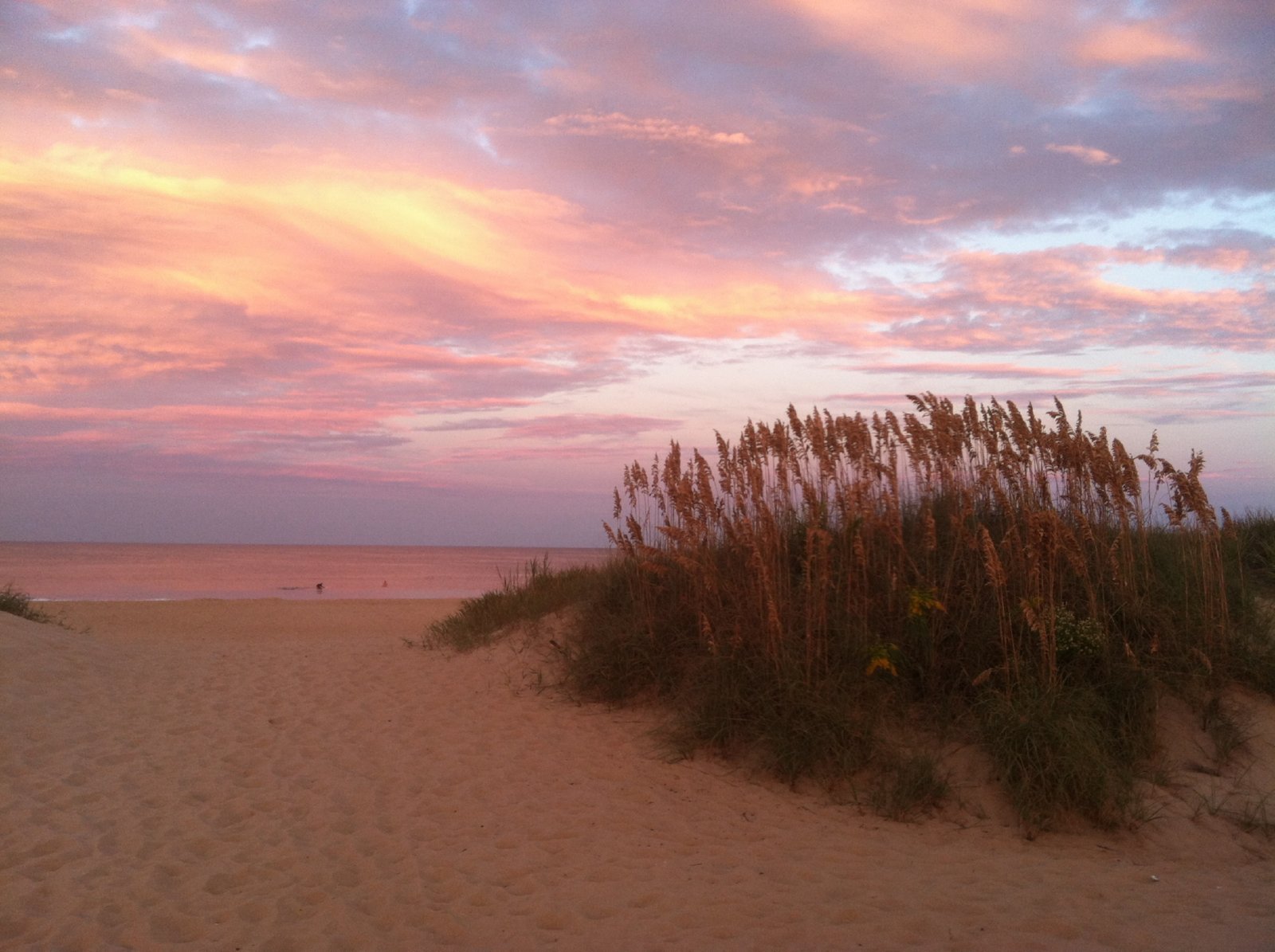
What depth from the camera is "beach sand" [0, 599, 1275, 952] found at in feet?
14.4

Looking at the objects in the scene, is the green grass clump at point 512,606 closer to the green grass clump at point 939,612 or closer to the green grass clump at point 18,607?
the green grass clump at point 939,612

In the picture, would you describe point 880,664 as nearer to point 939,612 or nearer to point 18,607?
point 939,612

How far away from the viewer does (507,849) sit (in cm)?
560

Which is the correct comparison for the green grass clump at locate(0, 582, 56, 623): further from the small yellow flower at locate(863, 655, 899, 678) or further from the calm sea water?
the small yellow flower at locate(863, 655, 899, 678)

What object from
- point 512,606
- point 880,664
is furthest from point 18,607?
point 880,664

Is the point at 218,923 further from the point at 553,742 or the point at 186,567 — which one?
the point at 186,567

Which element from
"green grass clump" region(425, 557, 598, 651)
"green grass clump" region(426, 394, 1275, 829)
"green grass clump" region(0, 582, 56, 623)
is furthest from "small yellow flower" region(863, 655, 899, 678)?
"green grass clump" region(0, 582, 56, 623)

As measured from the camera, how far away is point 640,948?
13.9 ft

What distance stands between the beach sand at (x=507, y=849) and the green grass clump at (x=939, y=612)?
0.41 meters

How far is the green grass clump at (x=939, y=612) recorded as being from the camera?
6371mm

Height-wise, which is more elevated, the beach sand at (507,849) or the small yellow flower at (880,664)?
the small yellow flower at (880,664)

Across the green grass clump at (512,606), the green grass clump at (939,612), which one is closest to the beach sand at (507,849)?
the green grass clump at (939,612)

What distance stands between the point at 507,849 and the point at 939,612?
13.3 ft

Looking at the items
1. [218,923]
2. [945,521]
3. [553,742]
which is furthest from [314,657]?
[945,521]
